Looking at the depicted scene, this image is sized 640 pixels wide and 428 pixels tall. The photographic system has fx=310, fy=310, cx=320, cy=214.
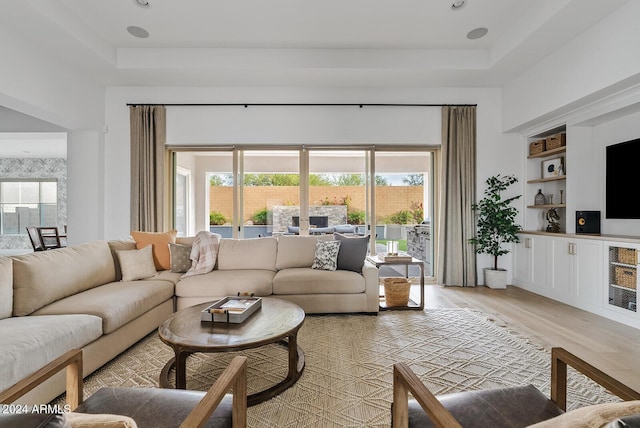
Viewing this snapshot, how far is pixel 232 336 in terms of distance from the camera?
185 cm

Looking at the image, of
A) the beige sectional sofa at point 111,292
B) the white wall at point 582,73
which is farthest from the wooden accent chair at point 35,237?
the white wall at point 582,73

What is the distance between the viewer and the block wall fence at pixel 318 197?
4.95 m

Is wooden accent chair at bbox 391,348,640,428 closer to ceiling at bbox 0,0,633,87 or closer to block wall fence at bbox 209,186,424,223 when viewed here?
ceiling at bbox 0,0,633,87

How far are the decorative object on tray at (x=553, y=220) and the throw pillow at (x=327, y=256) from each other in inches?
123

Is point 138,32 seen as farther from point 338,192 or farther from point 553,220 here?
point 553,220

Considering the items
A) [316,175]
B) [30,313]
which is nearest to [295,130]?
[316,175]

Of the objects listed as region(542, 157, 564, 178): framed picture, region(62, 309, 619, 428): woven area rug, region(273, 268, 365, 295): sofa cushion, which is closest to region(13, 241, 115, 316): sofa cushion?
region(62, 309, 619, 428): woven area rug

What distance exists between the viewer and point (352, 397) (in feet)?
6.13

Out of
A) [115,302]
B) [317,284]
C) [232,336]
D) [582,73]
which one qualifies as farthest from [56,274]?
[582,73]

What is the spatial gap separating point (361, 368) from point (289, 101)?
379 cm

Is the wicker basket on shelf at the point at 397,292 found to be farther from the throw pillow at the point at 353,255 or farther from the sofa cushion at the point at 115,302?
the sofa cushion at the point at 115,302

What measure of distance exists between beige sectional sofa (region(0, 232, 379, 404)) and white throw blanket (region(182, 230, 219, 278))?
0.33 ft

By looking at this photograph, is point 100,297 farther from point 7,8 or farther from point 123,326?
point 7,8

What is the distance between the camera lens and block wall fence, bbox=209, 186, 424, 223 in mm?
4953
